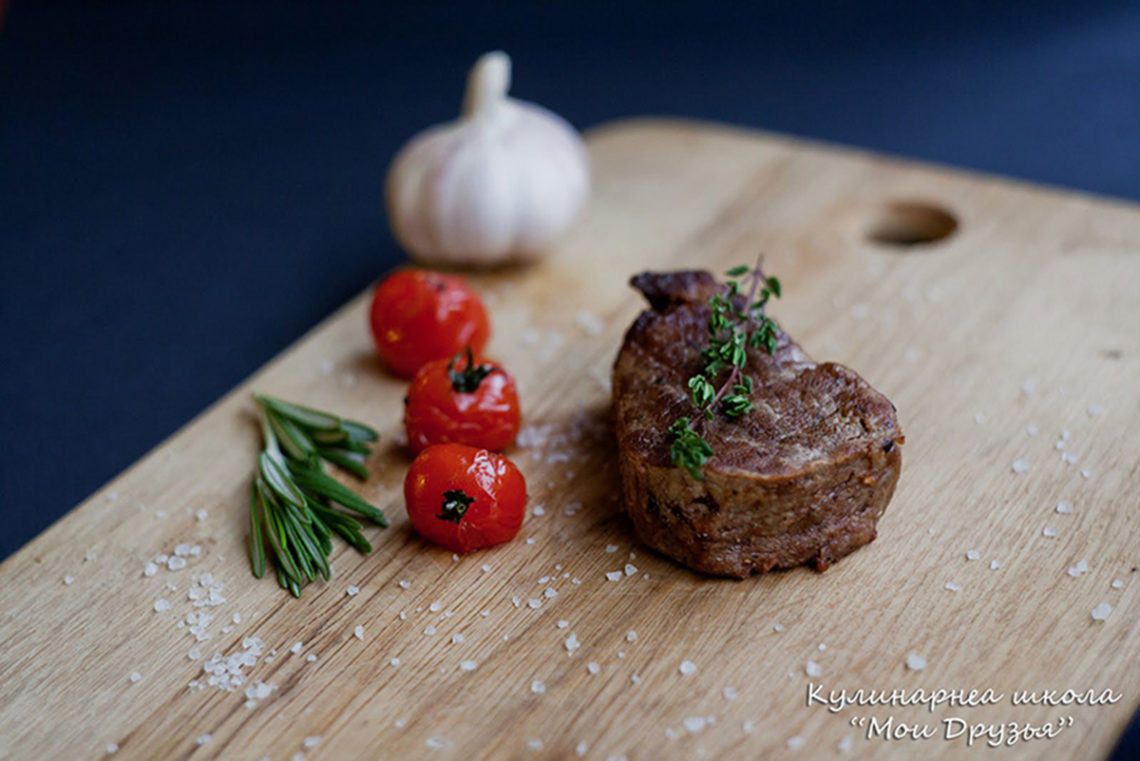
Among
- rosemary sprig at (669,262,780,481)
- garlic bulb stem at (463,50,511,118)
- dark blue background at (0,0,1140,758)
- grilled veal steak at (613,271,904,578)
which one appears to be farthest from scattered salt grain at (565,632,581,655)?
garlic bulb stem at (463,50,511,118)

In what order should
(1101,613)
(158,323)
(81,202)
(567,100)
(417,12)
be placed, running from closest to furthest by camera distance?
1. (1101,613)
2. (158,323)
3. (81,202)
4. (567,100)
5. (417,12)

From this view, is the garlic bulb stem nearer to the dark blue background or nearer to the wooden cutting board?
the wooden cutting board

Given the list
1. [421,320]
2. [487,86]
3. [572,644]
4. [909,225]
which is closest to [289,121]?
[487,86]

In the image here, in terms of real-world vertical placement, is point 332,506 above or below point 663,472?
below

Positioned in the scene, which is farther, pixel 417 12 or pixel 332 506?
pixel 417 12

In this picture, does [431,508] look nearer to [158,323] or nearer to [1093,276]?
[158,323]

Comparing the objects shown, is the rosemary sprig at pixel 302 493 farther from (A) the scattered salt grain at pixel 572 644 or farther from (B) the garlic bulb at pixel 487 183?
(B) the garlic bulb at pixel 487 183

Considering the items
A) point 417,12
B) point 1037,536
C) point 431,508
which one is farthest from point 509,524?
point 417,12
